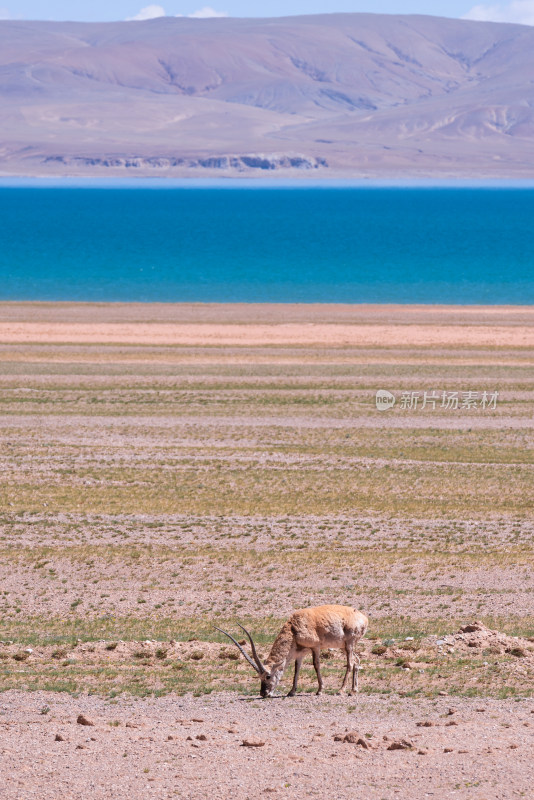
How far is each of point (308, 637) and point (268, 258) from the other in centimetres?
10055

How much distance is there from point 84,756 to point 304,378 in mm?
33529

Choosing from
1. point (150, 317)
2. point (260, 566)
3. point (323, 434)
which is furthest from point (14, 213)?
point (260, 566)

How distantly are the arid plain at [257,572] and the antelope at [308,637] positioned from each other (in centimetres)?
47

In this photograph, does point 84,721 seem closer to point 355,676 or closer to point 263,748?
point 263,748

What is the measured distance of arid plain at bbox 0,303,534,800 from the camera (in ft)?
40.0

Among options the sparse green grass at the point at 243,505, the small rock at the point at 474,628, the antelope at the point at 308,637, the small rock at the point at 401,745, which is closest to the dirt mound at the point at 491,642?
the small rock at the point at 474,628

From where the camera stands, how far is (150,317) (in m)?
68.9

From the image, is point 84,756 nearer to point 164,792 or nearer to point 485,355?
point 164,792

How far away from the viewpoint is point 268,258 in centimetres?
11294

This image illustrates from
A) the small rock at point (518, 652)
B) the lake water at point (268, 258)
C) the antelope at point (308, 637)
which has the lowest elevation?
the small rock at point (518, 652)

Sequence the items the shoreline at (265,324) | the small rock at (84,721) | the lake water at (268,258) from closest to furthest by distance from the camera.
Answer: the small rock at (84,721)
the shoreline at (265,324)
the lake water at (268,258)

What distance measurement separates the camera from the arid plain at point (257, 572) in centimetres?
1219

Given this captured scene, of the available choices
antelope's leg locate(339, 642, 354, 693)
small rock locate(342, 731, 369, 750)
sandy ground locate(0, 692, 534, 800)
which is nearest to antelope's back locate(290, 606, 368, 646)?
antelope's leg locate(339, 642, 354, 693)

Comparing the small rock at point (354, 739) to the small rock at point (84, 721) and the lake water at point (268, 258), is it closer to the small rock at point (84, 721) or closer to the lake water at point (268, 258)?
the small rock at point (84, 721)
